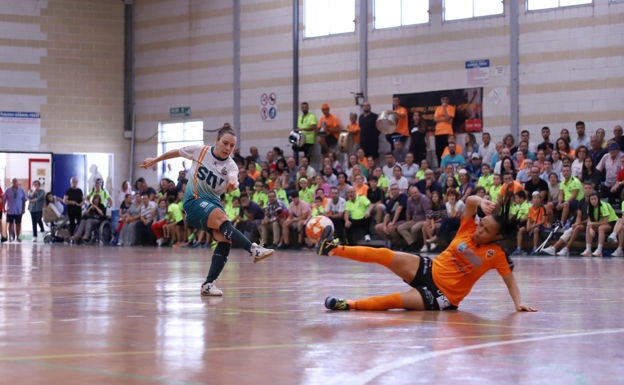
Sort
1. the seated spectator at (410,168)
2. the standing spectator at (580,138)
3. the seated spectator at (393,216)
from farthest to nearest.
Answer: the seated spectator at (410,168) → the seated spectator at (393,216) → the standing spectator at (580,138)

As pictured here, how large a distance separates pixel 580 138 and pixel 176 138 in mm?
14139

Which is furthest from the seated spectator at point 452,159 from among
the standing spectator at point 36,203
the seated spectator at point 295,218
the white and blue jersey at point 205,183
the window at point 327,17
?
the white and blue jersey at point 205,183

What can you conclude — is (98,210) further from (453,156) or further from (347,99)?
(453,156)

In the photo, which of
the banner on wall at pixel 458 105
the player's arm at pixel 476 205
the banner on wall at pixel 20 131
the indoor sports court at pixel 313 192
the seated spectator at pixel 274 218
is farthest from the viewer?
the banner on wall at pixel 20 131

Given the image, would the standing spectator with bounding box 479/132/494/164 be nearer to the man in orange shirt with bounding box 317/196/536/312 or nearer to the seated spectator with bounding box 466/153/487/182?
the seated spectator with bounding box 466/153/487/182

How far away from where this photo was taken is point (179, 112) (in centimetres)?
2972

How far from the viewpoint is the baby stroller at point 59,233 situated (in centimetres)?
2725

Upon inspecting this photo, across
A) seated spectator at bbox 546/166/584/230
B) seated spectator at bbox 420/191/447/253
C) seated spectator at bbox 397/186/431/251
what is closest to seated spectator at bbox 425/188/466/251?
seated spectator at bbox 420/191/447/253

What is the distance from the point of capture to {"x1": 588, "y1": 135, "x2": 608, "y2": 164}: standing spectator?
754 inches

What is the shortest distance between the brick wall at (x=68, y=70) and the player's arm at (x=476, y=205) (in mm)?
24477

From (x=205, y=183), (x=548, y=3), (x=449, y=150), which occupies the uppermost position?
(x=548, y=3)

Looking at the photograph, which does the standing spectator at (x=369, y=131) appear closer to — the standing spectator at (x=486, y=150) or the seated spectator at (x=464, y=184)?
the standing spectator at (x=486, y=150)

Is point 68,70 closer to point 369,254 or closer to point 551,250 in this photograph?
point 551,250

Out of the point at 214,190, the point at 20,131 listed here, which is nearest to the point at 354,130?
the point at 20,131
